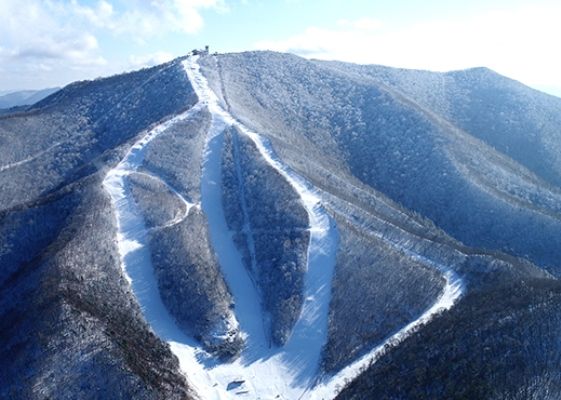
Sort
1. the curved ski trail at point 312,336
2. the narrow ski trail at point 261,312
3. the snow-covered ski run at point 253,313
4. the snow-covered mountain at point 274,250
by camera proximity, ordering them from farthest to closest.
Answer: the narrow ski trail at point 261,312 < the snow-covered ski run at point 253,313 < the curved ski trail at point 312,336 < the snow-covered mountain at point 274,250

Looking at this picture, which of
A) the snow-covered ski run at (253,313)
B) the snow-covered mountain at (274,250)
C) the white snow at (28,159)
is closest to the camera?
the snow-covered mountain at (274,250)

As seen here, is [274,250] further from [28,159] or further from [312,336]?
[28,159]

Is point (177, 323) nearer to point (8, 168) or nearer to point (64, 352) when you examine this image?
point (64, 352)

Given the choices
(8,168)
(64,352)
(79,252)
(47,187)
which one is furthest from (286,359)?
(8,168)

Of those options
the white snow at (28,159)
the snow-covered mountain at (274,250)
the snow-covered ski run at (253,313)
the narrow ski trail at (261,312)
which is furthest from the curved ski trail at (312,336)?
the white snow at (28,159)

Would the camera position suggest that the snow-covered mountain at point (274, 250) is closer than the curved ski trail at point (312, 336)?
Yes

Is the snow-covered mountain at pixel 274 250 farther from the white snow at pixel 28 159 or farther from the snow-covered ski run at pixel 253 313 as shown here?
the white snow at pixel 28 159

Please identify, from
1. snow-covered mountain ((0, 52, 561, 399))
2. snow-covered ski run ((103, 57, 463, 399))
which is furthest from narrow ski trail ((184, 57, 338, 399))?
snow-covered mountain ((0, 52, 561, 399))
